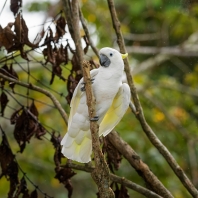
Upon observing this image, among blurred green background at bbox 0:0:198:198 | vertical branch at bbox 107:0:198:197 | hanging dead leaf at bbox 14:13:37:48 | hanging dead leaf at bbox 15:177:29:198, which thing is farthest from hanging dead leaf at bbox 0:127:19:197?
blurred green background at bbox 0:0:198:198

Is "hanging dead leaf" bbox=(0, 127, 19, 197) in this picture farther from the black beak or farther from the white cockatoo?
the black beak

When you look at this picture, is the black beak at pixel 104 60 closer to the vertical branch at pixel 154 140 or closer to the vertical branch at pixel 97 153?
the vertical branch at pixel 97 153

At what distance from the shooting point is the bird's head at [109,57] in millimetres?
1590

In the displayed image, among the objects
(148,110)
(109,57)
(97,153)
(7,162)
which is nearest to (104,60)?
(109,57)

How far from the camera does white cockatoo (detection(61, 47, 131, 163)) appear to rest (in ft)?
5.28

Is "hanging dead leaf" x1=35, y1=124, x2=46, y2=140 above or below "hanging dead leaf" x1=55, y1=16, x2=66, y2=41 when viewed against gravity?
below

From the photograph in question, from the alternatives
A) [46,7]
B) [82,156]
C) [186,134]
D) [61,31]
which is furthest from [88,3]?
[82,156]

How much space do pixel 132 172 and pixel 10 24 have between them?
202cm

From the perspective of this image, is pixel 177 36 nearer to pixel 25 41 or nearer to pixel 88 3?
pixel 88 3

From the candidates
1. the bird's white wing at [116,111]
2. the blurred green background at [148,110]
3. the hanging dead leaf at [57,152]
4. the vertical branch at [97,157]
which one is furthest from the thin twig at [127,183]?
the blurred green background at [148,110]

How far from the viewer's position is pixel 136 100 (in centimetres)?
196

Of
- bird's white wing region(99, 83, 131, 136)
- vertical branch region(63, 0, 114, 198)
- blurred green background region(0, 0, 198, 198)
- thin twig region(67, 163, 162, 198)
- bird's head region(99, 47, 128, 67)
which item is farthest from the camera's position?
blurred green background region(0, 0, 198, 198)

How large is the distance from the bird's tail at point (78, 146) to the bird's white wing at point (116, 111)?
66mm

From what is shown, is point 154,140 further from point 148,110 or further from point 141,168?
point 148,110
